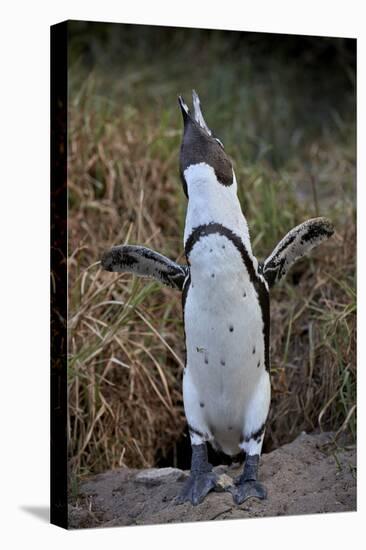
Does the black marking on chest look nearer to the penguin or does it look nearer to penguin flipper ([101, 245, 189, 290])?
the penguin

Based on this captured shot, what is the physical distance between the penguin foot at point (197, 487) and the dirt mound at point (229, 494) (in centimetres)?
2

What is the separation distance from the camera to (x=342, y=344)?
140 inches

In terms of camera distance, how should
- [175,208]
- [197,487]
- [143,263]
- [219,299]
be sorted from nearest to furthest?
[219,299] < [197,487] < [143,263] < [175,208]

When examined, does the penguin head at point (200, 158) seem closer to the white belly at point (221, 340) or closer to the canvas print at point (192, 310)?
the canvas print at point (192, 310)

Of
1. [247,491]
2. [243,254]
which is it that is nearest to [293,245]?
[243,254]

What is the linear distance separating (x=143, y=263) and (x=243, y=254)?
34cm

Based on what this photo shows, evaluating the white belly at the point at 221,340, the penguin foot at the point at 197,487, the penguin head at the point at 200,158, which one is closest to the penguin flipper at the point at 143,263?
the white belly at the point at 221,340

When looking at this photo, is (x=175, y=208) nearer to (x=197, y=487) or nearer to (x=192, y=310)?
(x=192, y=310)

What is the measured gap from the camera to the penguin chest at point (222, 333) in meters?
2.85

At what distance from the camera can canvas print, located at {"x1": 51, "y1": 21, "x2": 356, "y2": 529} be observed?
9.65ft

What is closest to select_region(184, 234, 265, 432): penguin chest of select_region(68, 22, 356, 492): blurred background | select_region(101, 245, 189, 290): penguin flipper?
select_region(101, 245, 189, 290): penguin flipper

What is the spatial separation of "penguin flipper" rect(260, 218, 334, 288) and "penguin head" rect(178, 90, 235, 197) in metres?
0.28

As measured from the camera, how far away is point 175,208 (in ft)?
13.5

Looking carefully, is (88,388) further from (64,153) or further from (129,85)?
(129,85)
